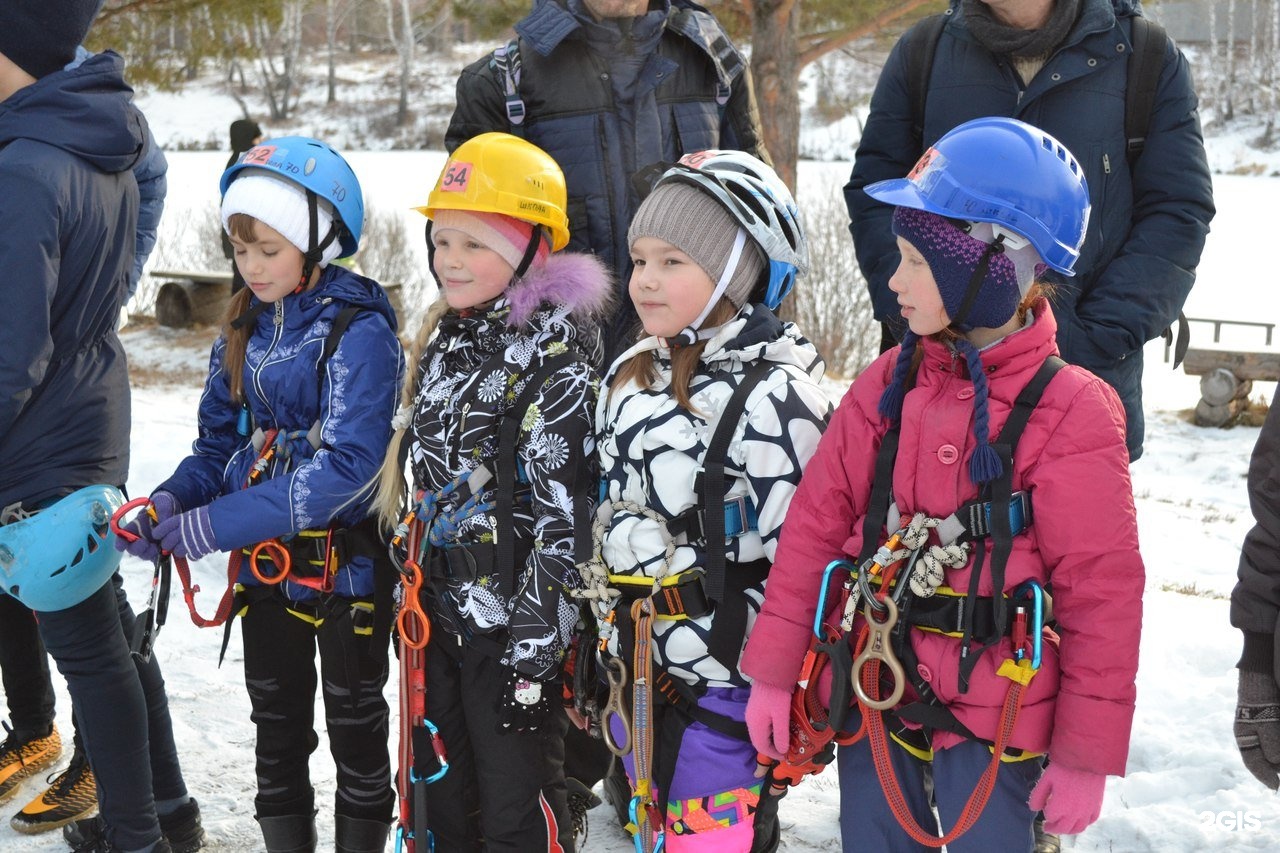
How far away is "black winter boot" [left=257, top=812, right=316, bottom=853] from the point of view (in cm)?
283

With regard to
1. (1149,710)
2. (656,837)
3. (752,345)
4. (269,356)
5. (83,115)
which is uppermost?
(83,115)

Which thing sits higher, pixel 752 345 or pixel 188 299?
pixel 752 345

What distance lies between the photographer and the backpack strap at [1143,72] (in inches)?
105

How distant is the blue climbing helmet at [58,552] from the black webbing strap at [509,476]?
996 mm

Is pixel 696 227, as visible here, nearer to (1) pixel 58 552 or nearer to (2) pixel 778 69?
(1) pixel 58 552

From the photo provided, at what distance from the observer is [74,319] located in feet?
8.70

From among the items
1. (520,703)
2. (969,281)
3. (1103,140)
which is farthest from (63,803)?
(1103,140)

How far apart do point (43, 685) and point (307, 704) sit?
1.22 metres

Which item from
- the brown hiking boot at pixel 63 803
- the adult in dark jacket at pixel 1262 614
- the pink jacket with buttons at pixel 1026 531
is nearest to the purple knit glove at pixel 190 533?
the brown hiking boot at pixel 63 803

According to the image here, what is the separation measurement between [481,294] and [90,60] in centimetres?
105

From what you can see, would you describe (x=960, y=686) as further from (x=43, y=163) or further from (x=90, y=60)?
(x=90, y=60)

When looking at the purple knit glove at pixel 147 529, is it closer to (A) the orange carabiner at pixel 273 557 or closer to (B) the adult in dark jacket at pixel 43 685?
(A) the orange carabiner at pixel 273 557

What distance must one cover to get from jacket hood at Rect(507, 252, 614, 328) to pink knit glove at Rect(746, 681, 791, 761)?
0.90m

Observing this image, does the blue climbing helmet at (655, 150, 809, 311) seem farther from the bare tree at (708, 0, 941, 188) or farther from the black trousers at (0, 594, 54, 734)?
the bare tree at (708, 0, 941, 188)
